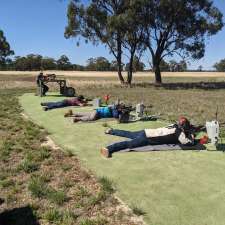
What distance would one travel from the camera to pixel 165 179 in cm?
640

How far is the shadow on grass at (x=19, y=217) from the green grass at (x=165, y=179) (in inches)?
51.7

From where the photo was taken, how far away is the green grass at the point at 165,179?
5120mm

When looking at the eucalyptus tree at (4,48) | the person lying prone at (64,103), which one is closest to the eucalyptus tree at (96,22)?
the person lying prone at (64,103)

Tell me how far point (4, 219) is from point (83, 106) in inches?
425

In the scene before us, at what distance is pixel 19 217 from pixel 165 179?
96.2 inches

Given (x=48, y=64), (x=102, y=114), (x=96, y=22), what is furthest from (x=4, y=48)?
(x=102, y=114)

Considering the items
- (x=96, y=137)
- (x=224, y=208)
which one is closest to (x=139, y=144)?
(x=96, y=137)

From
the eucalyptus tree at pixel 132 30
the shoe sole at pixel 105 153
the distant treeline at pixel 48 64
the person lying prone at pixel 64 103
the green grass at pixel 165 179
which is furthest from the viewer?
the distant treeline at pixel 48 64

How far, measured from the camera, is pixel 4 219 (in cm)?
509

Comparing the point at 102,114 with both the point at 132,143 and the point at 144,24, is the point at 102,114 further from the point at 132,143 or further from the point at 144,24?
the point at 144,24

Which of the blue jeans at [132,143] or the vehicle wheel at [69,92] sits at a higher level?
the blue jeans at [132,143]

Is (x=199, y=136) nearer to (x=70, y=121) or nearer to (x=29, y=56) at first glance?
(x=70, y=121)

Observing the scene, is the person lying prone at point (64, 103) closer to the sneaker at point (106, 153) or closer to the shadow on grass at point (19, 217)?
the sneaker at point (106, 153)

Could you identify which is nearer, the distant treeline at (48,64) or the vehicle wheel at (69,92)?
the vehicle wheel at (69,92)
